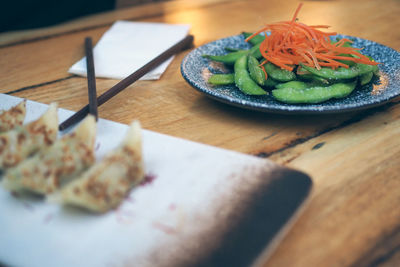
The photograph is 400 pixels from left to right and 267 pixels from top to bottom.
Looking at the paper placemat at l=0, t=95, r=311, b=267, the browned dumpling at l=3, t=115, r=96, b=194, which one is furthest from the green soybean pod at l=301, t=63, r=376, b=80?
the browned dumpling at l=3, t=115, r=96, b=194

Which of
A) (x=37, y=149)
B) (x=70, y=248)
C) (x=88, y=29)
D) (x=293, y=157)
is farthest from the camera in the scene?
(x=88, y=29)

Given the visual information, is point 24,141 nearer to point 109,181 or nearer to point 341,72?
point 109,181

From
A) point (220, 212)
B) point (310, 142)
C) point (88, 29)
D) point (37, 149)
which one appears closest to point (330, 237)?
point (220, 212)

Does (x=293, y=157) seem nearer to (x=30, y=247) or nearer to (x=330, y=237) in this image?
(x=330, y=237)

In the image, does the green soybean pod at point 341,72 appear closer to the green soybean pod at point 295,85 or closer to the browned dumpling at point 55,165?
the green soybean pod at point 295,85

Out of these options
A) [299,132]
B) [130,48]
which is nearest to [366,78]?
[299,132]

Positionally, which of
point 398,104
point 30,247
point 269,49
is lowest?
point 30,247
